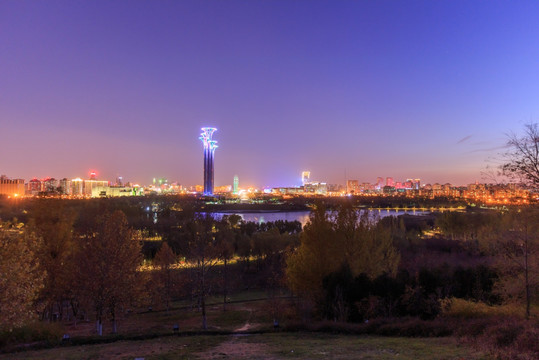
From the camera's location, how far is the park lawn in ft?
29.0

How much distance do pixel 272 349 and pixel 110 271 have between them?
8.36 m

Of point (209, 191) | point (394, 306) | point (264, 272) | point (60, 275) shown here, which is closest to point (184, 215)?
point (264, 272)

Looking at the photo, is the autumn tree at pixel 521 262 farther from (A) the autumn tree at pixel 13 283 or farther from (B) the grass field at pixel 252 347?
(A) the autumn tree at pixel 13 283

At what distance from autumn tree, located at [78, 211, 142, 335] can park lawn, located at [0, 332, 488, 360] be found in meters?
3.95

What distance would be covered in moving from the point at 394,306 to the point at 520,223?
588 centimetres

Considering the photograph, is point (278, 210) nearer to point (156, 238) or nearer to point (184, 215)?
point (184, 215)

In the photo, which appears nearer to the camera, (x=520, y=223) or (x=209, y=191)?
(x=520, y=223)

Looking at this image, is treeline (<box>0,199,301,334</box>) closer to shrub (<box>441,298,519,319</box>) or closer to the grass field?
the grass field

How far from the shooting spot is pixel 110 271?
15.2 metres

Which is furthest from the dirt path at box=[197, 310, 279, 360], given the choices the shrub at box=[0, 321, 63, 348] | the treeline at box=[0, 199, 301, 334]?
the shrub at box=[0, 321, 63, 348]

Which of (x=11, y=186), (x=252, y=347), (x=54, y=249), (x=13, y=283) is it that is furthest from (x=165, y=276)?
(x=11, y=186)

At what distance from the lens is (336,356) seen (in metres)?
8.78

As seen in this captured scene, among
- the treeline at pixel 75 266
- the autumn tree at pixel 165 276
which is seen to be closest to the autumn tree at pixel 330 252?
the treeline at pixel 75 266

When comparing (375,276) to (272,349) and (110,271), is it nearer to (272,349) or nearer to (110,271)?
(272,349)
